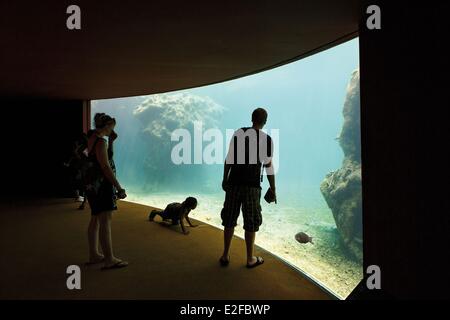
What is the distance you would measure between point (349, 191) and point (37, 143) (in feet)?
50.6

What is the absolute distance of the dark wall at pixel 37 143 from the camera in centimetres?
845

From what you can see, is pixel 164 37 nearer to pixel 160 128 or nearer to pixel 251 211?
pixel 251 211

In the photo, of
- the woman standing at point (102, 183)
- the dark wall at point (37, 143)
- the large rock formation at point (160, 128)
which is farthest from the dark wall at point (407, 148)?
the large rock formation at point (160, 128)

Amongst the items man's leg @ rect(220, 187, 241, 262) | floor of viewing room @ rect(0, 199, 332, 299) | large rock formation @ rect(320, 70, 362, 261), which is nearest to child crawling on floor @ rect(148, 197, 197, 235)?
floor of viewing room @ rect(0, 199, 332, 299)

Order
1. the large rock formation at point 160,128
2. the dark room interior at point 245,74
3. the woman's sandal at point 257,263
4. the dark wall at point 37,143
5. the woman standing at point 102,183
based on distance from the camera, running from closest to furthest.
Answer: the dark room interior at point 245,74, the woman standing at point 102,183, the woman's sandal at point 257,263, the dark wall at point 37,143, the large rock formation at point 160,128

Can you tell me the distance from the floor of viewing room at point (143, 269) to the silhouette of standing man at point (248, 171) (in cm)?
54

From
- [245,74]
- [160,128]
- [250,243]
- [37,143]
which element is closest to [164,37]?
[245,74]

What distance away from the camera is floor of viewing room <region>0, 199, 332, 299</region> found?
253cm

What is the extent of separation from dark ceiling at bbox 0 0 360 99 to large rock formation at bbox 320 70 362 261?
1370cm

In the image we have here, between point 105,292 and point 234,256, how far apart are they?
1.54 m

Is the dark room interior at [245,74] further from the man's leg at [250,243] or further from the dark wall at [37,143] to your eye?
the dark wall at [37,143]

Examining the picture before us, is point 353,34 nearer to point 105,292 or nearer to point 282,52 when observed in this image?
point 282,52

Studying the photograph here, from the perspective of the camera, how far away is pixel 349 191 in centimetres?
1655
